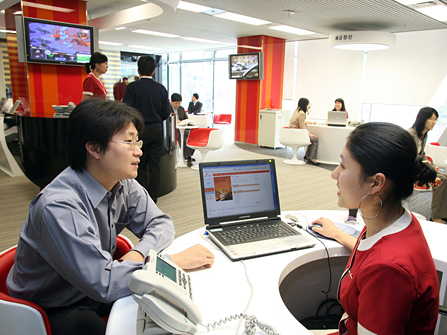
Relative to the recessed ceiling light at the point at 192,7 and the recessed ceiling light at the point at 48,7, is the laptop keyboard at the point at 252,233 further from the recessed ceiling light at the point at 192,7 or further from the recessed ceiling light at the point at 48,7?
the recessed ceiling light at the point at 48,7

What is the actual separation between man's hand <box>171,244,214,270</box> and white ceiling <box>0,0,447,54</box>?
5127 mm

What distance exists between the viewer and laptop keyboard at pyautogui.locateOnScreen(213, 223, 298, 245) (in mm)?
1580

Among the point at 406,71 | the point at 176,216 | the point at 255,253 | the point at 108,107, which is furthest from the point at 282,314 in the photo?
the point at 406,71

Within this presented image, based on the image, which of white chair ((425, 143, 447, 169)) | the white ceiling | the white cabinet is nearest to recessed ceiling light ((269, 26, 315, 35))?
the white ceiling

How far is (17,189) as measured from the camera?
512 centimetres

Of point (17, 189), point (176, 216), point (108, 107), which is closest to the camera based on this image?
point (108, 107)

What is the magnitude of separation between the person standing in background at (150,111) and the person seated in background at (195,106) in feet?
13.8

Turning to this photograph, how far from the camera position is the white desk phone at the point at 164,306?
915mm

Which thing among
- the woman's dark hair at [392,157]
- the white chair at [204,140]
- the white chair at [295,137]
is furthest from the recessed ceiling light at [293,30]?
the woman's dark hair at [392,157]

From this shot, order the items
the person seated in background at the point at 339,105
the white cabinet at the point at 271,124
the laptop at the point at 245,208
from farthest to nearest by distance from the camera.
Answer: the white cabinet at the point at 271,124 → the person seated in background at the point at 339,105 → the laptop at the point at 245,208

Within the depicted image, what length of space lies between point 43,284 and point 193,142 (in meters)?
5.49

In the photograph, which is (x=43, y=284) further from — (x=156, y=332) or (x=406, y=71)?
(x=406, y=71)

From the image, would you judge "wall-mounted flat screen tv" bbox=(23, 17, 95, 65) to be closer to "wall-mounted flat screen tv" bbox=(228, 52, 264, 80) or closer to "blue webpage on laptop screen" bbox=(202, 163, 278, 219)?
"wall-mounted flat screen tv" bbox=(228, 52, 264, 80)

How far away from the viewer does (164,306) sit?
3.05 feet
